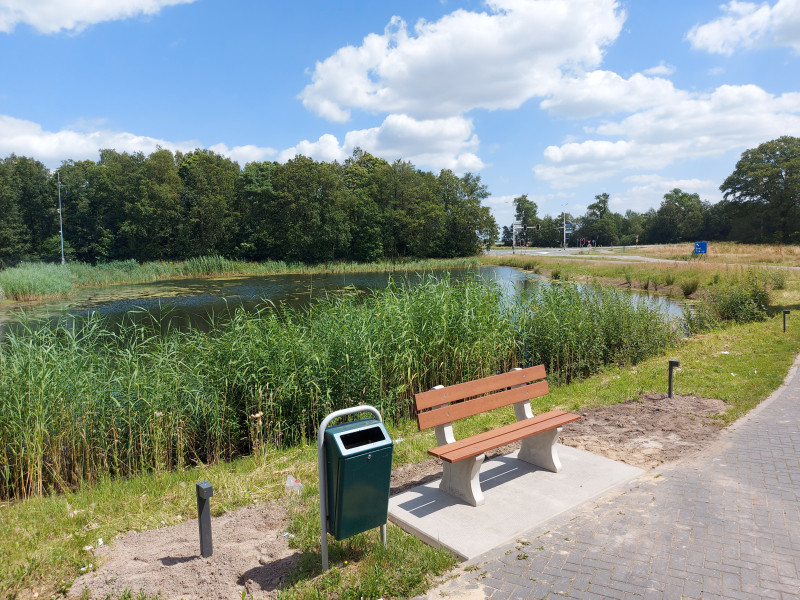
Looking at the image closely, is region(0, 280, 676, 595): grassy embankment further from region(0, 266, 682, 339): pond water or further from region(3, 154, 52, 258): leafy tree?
region(3, 154, 52, 258): leafy tree

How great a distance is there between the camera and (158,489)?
4750 mm

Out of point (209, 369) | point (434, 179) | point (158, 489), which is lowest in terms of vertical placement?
point (158, 489)

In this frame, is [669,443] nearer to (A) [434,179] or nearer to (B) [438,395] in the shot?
(B) [438,395]

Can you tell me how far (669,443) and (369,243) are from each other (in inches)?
2266

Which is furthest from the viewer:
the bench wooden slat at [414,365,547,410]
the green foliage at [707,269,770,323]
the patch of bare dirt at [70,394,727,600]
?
the green foliage at [707,269,770,323]

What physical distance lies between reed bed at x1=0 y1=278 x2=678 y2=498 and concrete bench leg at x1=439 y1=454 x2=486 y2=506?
2.57 m

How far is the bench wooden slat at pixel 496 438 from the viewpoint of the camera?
388 cm

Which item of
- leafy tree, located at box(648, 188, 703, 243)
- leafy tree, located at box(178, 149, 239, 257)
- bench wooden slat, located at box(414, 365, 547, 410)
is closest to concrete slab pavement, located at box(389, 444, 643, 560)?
bench wooden slat, located at box(414, 365, 547, 410)

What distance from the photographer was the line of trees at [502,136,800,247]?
63.6m

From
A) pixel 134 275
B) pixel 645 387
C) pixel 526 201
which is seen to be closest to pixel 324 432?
pixel 645 387

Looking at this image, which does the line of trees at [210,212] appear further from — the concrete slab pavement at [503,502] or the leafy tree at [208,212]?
the concrete slab pavement at [503,502]

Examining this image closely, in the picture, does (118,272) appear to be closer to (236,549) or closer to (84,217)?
(84,217)

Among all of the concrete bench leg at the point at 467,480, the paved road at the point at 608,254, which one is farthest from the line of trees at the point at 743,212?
the concrete bench leg at the point at 467,480

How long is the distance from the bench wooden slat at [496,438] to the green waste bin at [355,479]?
2.40 ft
